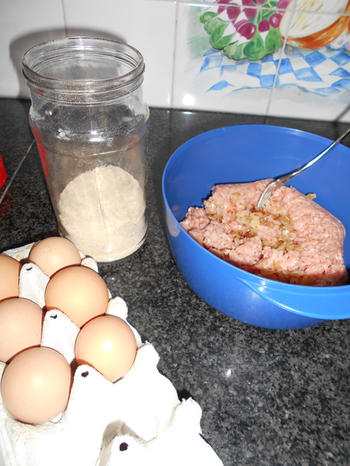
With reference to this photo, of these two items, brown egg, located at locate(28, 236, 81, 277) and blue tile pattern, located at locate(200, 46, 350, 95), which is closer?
brown egg, located at locate(28, 236, 81, 277)

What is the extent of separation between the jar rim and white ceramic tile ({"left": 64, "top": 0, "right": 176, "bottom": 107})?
361 mm

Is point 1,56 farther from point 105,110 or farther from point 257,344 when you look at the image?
point 257,344

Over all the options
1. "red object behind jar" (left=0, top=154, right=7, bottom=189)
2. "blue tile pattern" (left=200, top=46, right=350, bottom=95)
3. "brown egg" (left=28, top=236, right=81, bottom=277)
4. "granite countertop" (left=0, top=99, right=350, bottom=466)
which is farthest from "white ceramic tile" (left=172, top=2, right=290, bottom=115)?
"brown egg" (left=28, top=236, right=81, bottom=277)

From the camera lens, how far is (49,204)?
952mm

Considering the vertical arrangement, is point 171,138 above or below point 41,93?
below

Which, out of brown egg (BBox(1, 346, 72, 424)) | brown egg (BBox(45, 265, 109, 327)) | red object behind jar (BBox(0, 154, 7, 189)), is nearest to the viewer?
brown egg (BBox(1, 346, 72, 424))

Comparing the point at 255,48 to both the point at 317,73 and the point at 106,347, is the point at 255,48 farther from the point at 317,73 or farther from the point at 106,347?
the point at 106,347

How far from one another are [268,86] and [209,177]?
1.50 ft

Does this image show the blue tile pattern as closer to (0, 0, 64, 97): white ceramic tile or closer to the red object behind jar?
(0, 0, 64, 97): white ceramic tile

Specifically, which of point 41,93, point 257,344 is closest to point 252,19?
point 41,93

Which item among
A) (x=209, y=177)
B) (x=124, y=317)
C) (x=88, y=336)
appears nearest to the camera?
(x=88, y=336)

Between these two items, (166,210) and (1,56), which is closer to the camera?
(166,210)

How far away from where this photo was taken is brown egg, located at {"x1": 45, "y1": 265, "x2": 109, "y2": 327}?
24.0 inches

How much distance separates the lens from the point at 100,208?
2.46 ft
